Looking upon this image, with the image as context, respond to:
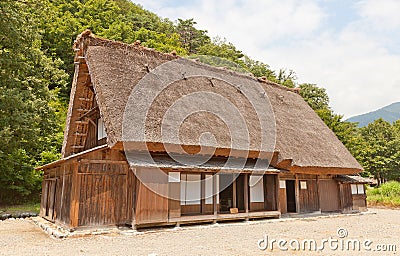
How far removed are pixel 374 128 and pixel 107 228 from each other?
37017mm

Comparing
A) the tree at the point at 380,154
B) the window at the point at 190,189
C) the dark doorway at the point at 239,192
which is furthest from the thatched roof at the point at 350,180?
the tree at the point at 380,154

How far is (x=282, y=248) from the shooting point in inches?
253

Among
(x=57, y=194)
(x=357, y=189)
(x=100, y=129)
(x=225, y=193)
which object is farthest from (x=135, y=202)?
(x=357, y=189)

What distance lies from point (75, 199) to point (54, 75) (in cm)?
1166

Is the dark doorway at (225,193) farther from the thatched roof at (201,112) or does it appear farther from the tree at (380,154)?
the tree at (380,154)

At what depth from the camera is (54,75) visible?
58.0ft

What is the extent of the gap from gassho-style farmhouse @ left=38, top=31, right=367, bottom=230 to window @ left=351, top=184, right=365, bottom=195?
0.17 ft

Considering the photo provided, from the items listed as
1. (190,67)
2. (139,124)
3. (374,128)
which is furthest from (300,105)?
(374,128)

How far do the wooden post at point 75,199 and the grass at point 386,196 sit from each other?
54.0 ft

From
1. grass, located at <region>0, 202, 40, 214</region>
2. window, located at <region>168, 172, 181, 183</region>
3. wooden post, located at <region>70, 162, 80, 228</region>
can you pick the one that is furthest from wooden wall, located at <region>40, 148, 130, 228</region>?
grass, located at <region>0, 202, 40, 214</region>

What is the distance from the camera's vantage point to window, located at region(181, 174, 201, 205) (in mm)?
10336

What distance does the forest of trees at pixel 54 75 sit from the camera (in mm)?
12336

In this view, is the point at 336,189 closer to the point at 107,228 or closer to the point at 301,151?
the point at 301,151

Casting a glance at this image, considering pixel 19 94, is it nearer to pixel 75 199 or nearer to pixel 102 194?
pixel 75 199
